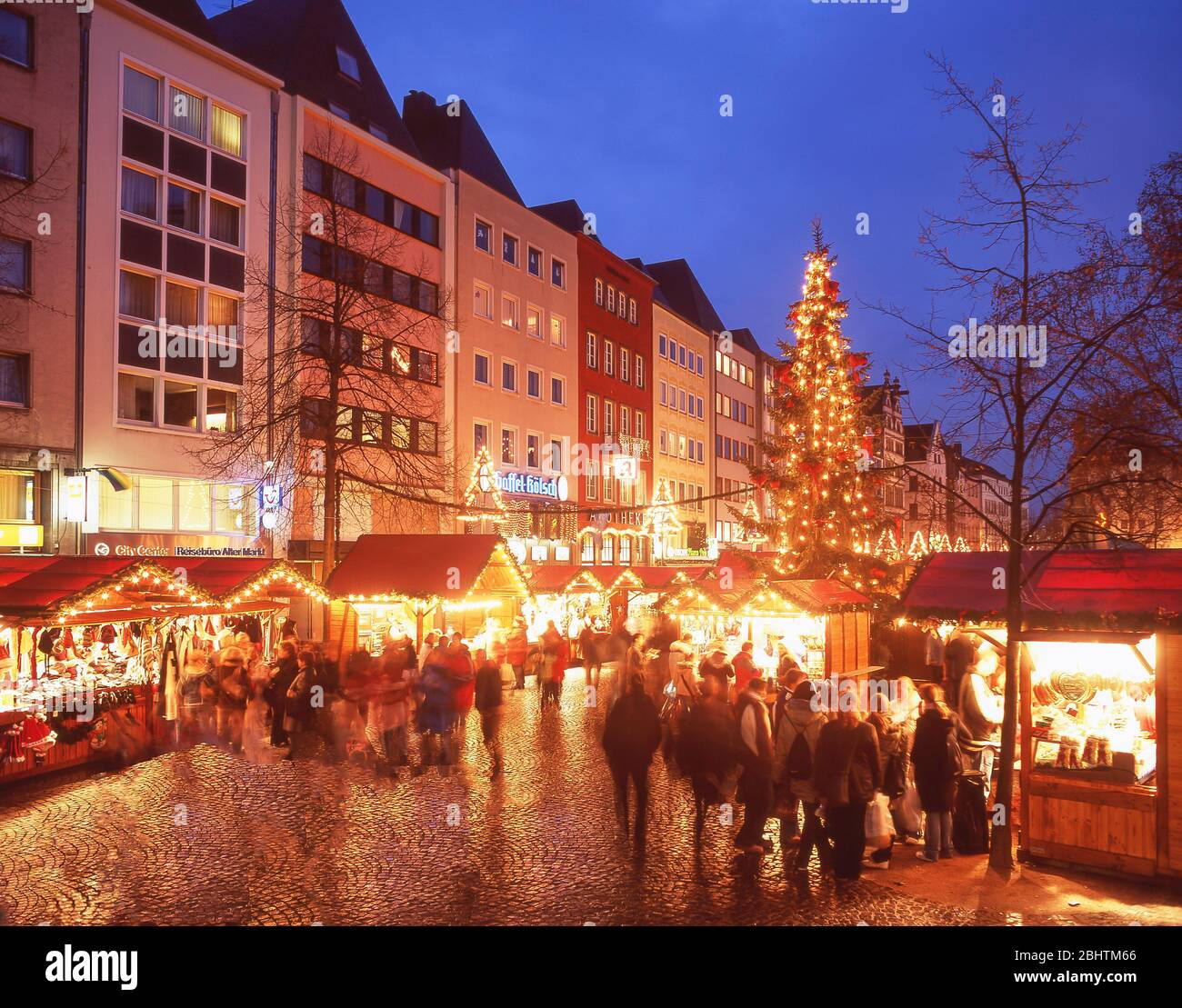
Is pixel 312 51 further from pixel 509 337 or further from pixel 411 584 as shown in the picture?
pixel 411 584

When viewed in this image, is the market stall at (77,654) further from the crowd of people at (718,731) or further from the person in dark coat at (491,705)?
the person in dark coat at (491,705)

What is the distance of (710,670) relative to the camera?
12820 mm

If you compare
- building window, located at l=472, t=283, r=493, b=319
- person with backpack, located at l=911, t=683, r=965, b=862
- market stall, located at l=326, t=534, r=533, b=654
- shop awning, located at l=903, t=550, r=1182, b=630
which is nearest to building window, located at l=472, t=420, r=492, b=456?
building window, located at l=472, t=283, r=493, b=319

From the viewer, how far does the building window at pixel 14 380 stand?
77.7ft

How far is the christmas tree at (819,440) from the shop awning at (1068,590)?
46.4 ft

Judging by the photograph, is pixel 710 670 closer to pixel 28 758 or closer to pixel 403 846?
pixel 403 846

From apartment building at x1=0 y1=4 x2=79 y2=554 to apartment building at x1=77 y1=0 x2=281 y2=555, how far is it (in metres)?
0.50

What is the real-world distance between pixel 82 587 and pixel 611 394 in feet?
123

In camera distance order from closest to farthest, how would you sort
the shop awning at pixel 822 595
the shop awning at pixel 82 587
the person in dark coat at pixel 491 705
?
the person in dark coat at pixel 491 705 → the shop awning at pixel 82 587 → the shop awning at pixel 822 595

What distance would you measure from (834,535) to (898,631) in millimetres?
4921

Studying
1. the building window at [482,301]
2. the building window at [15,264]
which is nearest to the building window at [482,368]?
the building window at [482,301]

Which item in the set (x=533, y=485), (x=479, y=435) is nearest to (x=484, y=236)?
(x=479, y=435)

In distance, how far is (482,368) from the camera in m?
39.8

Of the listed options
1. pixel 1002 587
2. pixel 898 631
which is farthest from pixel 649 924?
pixel 898 631
